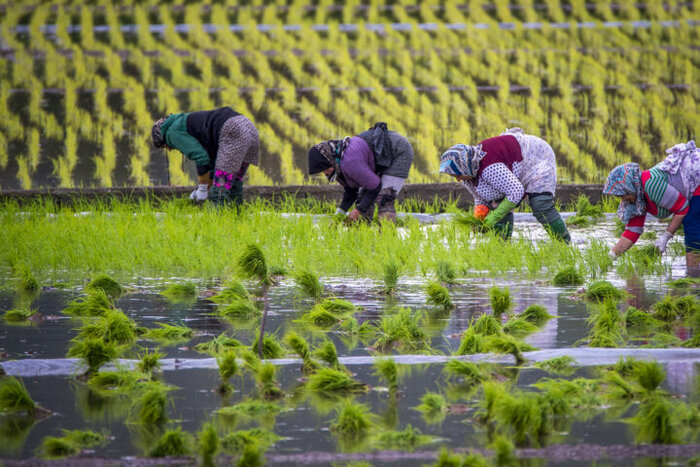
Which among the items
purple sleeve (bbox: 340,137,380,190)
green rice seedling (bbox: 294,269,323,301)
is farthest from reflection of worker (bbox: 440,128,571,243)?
green rice seedling (bbox: 294,269,323,301)

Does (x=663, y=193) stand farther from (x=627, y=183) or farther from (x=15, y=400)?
(x=15, y=400)

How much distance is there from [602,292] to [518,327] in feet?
2.67

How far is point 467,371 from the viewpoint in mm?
3012

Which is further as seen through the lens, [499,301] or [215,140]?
[215,140]

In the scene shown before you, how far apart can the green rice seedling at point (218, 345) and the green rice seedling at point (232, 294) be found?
2.90 ft

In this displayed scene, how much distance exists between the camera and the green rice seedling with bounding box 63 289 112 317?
4055 millimetres

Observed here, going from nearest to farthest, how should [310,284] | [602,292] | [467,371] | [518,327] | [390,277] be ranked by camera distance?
[467,371], [518,327], [602,292], [310,284], [390,277]

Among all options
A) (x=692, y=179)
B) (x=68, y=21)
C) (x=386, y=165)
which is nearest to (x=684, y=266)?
(x=692, y=179)

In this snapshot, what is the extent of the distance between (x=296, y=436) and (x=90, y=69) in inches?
431

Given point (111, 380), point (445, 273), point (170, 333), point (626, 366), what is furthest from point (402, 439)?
point (445, 273)

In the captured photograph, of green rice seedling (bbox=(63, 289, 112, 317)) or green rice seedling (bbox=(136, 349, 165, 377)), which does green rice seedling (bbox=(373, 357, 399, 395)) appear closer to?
green rice seedling (bbox=(136, 349, 165, 377))

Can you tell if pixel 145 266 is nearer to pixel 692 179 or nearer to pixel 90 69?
pixel 692 179

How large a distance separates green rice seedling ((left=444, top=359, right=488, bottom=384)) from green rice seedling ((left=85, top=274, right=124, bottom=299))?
6.85 feet

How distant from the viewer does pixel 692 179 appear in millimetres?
5180
